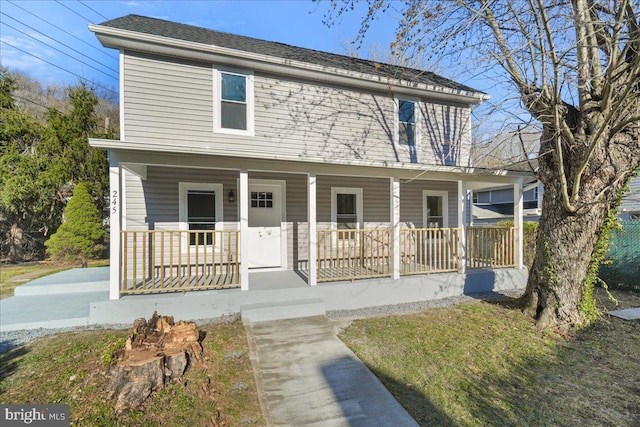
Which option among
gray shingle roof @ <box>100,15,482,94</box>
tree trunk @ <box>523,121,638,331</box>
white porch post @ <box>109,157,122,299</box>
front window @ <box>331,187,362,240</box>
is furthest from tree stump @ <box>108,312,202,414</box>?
gray shingle roof @ <box>100,15,482,94</box>

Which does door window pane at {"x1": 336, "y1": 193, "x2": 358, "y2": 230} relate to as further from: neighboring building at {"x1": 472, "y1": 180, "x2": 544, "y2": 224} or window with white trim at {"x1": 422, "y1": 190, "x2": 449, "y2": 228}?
neighboring building at {"x1": 472, "y1": 180, "x2": 544, "y2": 224}

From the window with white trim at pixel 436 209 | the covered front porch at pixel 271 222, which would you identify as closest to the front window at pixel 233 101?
the covered front porch at pixel 271 222

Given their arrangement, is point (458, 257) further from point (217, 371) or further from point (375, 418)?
point (217, 371)

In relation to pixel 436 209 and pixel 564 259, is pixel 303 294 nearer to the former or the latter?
pixel 564 259

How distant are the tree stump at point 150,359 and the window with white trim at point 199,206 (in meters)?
2.89

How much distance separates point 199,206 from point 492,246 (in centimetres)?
746

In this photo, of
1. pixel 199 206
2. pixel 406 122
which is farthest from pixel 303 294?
pixel 406 122

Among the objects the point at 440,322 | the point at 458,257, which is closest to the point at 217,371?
the point at 440,322

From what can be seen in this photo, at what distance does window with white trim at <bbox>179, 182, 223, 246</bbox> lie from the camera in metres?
6.66

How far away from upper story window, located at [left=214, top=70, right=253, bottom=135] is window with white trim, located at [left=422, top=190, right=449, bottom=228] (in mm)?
5625

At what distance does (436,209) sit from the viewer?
30.2 ft

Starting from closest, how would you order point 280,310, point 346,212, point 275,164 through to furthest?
point 280,310 < point 275,164 < point 346,212

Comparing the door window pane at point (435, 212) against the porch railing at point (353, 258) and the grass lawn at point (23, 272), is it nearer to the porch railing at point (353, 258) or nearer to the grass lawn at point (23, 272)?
the porch railing at point (353, 258)

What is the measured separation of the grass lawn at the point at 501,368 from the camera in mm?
2910
